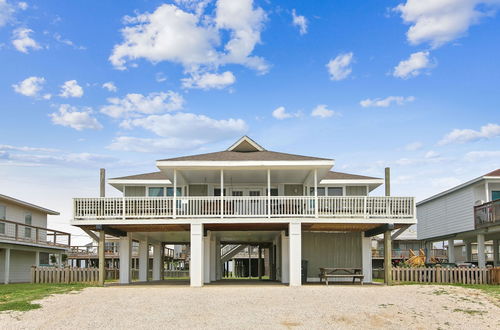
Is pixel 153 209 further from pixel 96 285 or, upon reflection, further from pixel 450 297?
pixel 450 297

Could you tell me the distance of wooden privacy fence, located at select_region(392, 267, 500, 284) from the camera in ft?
84.9

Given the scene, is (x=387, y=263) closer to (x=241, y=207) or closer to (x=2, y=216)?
(x=241, y=207)

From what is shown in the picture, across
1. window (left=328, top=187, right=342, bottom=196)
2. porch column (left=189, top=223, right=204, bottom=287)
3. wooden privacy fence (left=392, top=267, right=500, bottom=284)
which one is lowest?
wooden privacy fence (left=392, top=267, right=500, bottom=284)

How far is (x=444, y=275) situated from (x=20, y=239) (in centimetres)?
2311

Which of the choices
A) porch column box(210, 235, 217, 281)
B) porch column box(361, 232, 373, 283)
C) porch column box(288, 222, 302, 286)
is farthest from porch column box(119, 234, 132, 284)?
porch column box(361, 232, 373, 283)

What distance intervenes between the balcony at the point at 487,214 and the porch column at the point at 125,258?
60.6ft

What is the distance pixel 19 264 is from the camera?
3681 centimetres

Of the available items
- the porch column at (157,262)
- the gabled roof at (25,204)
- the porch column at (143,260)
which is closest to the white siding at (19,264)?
the gabled roof at (25,204)

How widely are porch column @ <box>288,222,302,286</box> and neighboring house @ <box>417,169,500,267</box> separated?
1193 cm

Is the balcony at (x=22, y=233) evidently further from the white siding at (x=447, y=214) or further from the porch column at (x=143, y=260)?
the white siding at (x=447, y=214)

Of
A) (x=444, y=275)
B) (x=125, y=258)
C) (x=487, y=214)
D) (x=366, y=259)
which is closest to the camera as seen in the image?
(x=444, y=275)

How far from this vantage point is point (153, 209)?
2488 centimetres

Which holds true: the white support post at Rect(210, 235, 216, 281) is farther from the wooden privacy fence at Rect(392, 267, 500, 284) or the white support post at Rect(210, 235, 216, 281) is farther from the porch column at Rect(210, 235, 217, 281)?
the wooden privacy fence at Rect(392, 267, 500, 284)

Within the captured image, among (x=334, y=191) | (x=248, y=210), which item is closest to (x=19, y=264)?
(x=248, y=210)
